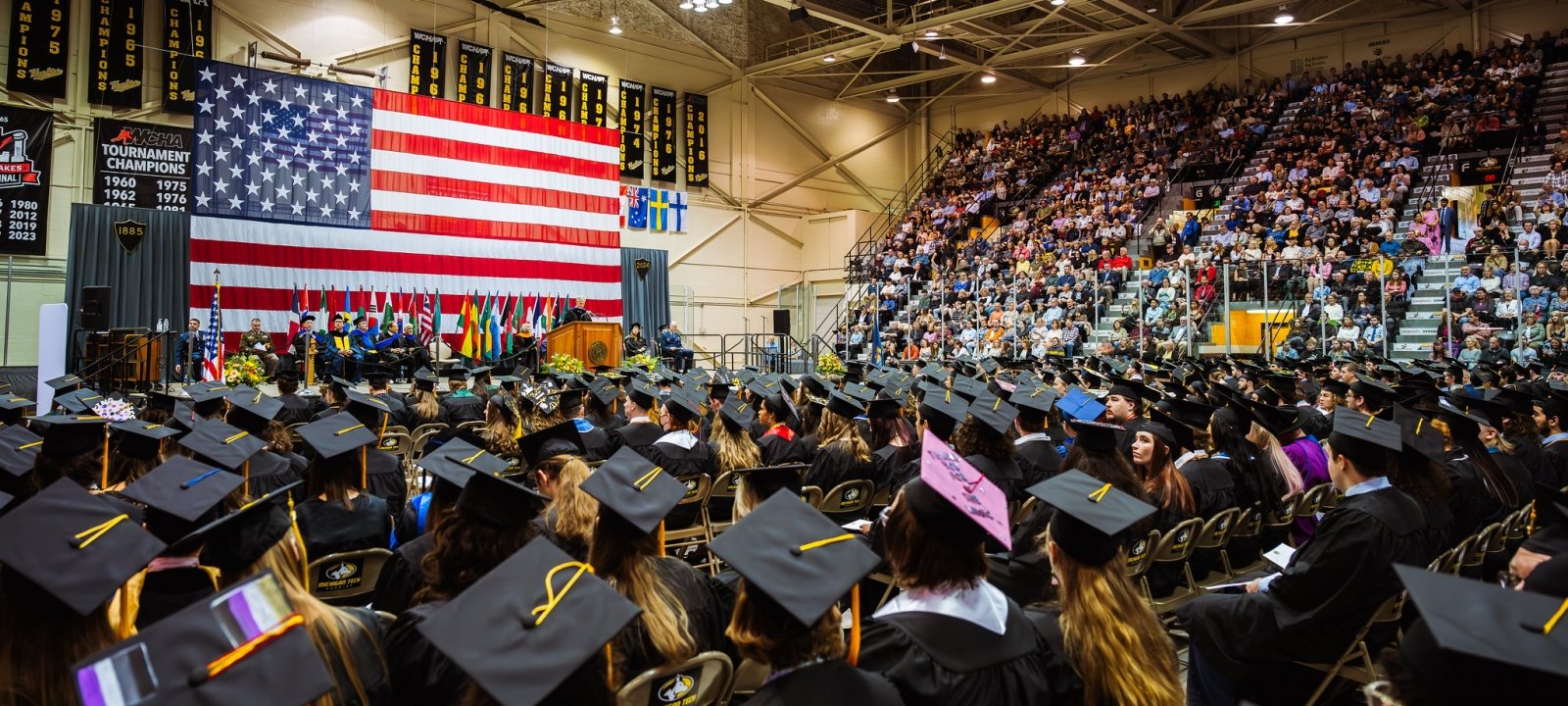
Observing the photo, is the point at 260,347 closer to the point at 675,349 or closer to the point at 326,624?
the point at 675,349

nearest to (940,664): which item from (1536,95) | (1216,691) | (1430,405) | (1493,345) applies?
(1216,691)

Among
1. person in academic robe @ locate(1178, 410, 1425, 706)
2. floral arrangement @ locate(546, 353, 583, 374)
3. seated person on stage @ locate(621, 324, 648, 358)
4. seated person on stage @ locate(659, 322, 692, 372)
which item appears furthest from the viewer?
seated person on stage @ locate(659, 322, 692, 372)

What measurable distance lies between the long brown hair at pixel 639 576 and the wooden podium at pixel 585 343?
48.5 ft

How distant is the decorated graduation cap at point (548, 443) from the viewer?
4.25m

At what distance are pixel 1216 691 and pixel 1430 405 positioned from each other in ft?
12.2

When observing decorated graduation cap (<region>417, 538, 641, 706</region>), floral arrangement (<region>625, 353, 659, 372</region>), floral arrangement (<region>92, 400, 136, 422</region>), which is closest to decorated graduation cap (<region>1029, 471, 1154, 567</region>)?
decorated graduation cap (<region>417, 538, 641, 706</region>)

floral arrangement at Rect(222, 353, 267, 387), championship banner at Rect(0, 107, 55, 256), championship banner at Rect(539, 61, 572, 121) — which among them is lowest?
floral arrangement at Rect(222, 353, 267, 387)

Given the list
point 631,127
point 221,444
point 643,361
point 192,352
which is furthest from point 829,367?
point 221,444

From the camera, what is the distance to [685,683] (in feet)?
7.81

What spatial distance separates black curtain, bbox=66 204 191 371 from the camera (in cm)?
1642

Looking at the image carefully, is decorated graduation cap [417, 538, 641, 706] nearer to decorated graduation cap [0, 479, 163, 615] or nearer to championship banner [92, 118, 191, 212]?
decorated graduation cap [0, 479, 163, 615]

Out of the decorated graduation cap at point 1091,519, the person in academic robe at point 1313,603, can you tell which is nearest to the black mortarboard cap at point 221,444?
the decorated graduation cap at point 1091,519

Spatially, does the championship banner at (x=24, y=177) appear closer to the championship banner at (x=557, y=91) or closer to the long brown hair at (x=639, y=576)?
the championship banner at (x=557, y=91)

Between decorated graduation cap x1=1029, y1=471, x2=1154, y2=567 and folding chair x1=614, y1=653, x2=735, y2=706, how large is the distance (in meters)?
0.96
